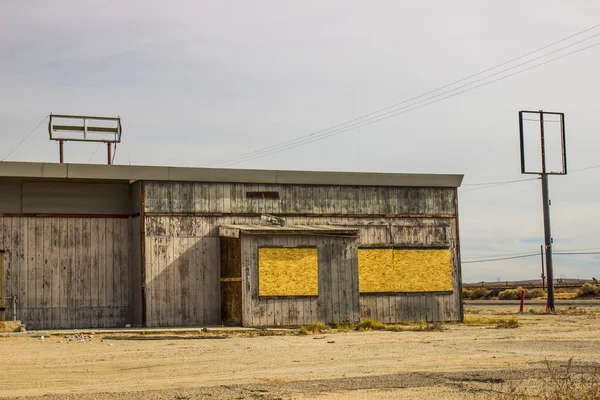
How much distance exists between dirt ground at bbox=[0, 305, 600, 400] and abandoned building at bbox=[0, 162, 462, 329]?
10.8 feet

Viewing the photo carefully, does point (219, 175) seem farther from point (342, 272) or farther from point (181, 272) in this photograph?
point (342, 272)

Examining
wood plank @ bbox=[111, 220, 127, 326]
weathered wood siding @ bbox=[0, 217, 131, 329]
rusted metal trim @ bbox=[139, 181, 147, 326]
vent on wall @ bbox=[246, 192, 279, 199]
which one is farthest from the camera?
vent on wall @ bbox=[246, 192, 279, 199]

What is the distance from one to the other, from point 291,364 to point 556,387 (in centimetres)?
553

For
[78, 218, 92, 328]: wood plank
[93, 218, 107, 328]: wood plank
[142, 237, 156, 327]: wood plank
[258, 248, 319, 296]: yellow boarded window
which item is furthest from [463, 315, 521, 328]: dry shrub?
[78, 218, 92, 328]: wood plank

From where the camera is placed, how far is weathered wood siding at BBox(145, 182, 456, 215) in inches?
1062

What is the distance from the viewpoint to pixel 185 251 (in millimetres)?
27000

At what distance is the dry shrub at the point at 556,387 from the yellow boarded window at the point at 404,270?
1355 cm

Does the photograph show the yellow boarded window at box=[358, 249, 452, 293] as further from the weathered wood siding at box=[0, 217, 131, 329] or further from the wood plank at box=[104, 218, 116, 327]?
the wood plank at box=[104, 218, 116, 327]

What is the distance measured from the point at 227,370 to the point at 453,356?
469cm

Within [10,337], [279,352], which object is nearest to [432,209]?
[279,352]

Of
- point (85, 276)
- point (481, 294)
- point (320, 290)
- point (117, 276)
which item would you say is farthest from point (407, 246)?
point (481, 294)

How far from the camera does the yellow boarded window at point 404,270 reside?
1123 inches

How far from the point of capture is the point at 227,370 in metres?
15.4

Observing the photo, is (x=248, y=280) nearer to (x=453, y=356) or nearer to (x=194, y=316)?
(x=194, y=316)
